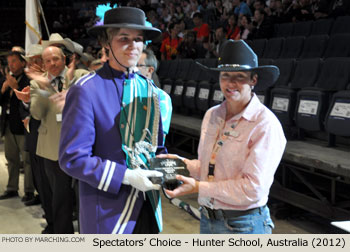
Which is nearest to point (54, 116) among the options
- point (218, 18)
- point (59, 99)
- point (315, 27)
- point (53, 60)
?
point (59, 99)

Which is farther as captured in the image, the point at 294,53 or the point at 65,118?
the point at 294,53

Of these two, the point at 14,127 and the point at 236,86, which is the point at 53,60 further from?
the point at 14,127

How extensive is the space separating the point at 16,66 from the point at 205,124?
3.78 meters

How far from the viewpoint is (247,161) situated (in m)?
1.71

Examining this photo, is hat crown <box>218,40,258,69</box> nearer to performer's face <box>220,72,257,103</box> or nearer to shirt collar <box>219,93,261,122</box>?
performer's face <box>220,72,257,103</box>

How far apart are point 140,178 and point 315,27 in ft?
19.2

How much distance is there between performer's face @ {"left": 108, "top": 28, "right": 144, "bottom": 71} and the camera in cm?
177

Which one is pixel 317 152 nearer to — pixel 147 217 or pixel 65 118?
pixel 147 217

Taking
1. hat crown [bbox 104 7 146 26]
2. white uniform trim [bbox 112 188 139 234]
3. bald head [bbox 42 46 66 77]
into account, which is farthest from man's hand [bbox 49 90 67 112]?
white uniform trim [bbox 112 188 139 234]

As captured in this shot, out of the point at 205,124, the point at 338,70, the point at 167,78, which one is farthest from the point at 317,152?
the point at 167,78

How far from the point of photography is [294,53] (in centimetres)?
617

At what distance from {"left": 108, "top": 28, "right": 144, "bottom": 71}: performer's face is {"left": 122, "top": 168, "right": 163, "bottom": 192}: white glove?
1.48ft

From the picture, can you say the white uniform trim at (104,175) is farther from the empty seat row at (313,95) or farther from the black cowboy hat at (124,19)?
the empty seat row at (313,95)

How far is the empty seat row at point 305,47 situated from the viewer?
5296mm
